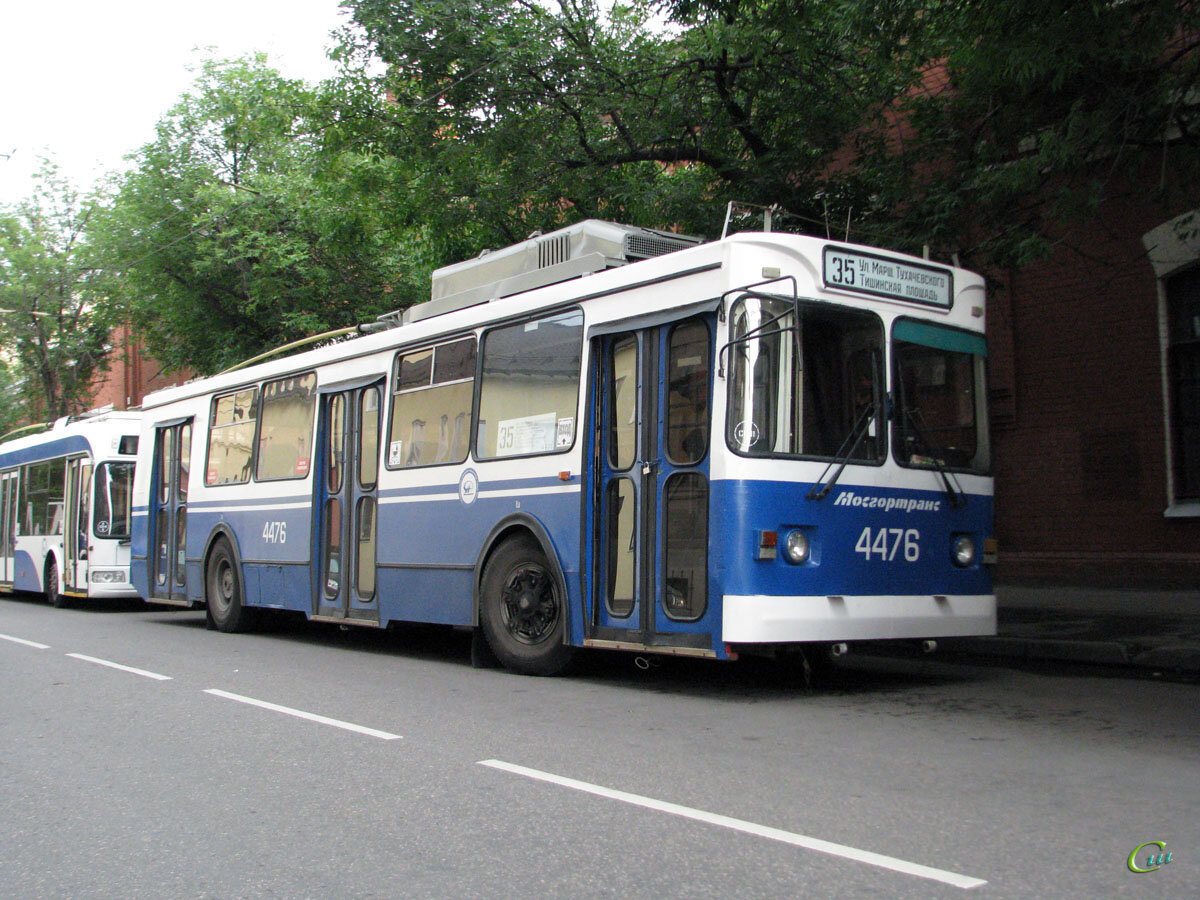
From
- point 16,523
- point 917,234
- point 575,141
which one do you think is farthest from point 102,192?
point 917,234

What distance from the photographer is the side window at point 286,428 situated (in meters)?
12.8

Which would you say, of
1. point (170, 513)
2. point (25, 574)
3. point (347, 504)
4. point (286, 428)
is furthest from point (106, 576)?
point (347, 504)

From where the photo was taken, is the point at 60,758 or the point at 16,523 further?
the point at 16,523

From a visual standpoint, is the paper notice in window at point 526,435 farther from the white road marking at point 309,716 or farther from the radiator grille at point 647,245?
the white road marking at point 309,716

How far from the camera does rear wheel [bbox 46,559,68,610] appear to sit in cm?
2086

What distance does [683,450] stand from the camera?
8.11m

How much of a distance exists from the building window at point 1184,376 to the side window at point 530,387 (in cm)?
772

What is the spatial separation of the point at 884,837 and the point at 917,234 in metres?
7.66

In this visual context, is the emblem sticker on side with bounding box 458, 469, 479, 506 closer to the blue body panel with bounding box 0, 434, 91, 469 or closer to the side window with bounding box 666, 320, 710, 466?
the side window with bounding box 666, 320, 710, 466

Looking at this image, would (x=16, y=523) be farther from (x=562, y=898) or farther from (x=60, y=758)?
(x=562, y=898)

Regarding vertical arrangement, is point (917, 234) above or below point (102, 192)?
below

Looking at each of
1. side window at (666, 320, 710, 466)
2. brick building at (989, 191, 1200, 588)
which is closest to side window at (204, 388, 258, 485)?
side window at (666, 320, 710, 466)

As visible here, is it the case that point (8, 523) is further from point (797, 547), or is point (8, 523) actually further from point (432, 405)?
point (797, 547)

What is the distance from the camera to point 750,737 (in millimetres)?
6699
